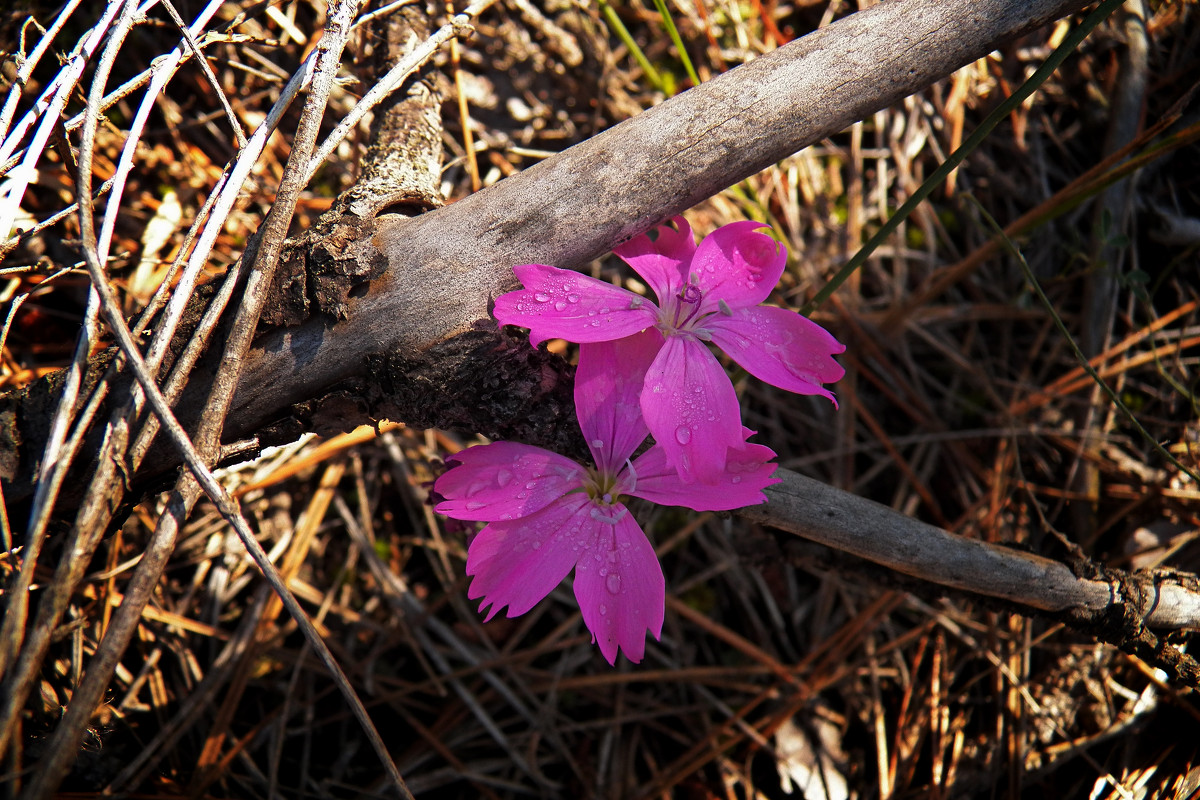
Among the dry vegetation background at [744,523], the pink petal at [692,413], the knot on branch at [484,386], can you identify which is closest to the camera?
the pink petal at [692,413]

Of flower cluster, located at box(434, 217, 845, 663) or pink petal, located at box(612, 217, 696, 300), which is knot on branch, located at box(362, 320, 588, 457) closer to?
flower cluster, located at box(434, 217, 845, 663)

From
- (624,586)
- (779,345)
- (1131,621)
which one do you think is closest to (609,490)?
(624,586)

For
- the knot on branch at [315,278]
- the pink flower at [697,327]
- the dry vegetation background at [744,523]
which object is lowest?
the dry vegetation background at [744,523]

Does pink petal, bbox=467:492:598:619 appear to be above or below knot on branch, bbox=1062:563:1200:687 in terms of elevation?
above

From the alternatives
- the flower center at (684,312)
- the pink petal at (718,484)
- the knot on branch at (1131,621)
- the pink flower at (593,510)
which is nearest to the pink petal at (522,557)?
the pink flower at (593,510)

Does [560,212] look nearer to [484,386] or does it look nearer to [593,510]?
[484,386]

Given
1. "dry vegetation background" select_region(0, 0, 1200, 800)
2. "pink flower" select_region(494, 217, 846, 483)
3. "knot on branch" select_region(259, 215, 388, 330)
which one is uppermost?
"knot on branch" select_region(259, 215, 388, 330)

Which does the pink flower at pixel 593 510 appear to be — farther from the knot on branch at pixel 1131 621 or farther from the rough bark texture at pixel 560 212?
the knot on branch at pixel 1131 621

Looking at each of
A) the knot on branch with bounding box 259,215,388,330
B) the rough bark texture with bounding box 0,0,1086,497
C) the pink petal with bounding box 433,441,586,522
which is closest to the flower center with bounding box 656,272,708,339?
the rough bark texture with bounding box 0,0,1086,497
